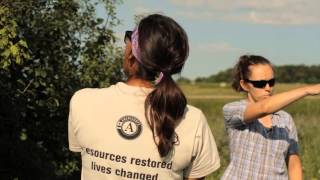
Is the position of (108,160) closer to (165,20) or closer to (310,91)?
(165,20)

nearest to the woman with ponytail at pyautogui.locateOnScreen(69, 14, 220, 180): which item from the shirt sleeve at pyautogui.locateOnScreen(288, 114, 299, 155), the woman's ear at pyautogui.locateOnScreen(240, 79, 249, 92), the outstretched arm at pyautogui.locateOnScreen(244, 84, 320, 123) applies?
the outstretched arm at pyautogui.locateOnScreen(244, 84, 320, 123)

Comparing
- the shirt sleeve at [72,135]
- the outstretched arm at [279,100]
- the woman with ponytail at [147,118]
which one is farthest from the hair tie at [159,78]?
the outstretched arm at [279,100]

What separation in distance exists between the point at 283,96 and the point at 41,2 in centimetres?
484

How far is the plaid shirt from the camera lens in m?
4.04

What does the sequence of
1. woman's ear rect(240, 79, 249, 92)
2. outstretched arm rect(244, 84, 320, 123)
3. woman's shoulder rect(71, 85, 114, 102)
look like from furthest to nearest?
1. woman's ear rect(240, 79, 249, 92)
2. outstretched arm rect(244, 84, 320, 123)
3. woman's shoulder rect(71, 85, 114, 102)

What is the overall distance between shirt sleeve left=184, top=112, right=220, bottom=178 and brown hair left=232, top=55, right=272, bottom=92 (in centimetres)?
166

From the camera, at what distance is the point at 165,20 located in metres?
2.45

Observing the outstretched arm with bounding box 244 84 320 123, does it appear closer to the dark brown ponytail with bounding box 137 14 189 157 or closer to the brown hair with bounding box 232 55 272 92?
the brown hair with bounding box 232 55 272 92

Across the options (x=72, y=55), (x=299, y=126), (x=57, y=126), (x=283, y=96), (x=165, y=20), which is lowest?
(x=299, y=126)

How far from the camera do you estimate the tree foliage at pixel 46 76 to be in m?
6.64

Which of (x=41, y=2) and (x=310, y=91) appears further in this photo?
(x=41, y=2)

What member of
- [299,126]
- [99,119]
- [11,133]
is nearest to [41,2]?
[11,133]

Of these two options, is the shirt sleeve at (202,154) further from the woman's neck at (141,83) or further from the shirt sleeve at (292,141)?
the shirt sleeve at (292,141)

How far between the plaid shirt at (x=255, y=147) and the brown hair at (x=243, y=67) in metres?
0.15
